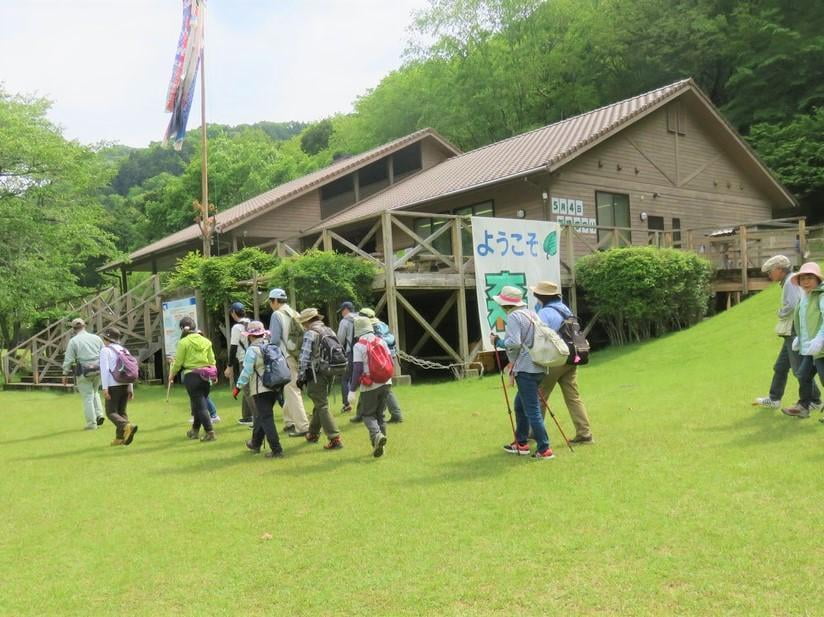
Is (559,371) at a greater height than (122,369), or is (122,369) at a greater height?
(122,369)

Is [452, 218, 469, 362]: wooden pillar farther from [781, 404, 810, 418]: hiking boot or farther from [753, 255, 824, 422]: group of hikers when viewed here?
[781, 404, 810, 418]: hiking boot

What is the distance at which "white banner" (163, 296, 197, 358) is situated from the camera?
16188 mm

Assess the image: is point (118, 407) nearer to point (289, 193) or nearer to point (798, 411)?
point (798, 411)

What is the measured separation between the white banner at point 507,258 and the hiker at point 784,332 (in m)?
6.15

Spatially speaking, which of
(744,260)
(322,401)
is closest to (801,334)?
(322,401)

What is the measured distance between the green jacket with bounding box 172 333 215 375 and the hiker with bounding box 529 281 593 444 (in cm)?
431

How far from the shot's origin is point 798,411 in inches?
290

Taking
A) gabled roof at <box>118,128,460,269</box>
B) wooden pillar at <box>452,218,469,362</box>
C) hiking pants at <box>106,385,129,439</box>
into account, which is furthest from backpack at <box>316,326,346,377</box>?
gabled roof at <box>118,128,460,269</box>

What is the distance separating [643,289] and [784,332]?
7251mm

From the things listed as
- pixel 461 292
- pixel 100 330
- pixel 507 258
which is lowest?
pixel 100 330

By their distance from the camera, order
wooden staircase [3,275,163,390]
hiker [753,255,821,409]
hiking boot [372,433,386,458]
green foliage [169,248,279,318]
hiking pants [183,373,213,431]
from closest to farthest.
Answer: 1. hiking boot [372,433,386,458]
2. hiker [753,255,821,409]
3. hiking pants [183,373,213,431]
4. green foliage [169,248,279,318]
5. wooden staircase [3,275,163,390]

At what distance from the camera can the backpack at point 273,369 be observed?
7477 mm

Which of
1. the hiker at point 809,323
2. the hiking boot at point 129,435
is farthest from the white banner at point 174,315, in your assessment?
the hiker at point 809,323

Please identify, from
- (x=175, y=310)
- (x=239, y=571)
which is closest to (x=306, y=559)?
(x=239, y=571)
